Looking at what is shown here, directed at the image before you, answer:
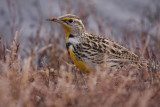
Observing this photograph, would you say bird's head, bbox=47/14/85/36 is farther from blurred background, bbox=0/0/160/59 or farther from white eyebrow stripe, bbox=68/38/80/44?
blurred background, bbox=0/0/160/59

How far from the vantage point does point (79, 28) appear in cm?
362

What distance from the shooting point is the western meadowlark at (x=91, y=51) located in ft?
10.5

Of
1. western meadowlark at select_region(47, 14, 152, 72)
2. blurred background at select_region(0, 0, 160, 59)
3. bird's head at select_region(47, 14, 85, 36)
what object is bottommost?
western meadowlark at select_region(47, 14, 152, 72)

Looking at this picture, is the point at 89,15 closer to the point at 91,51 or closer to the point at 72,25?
the point at 72,25

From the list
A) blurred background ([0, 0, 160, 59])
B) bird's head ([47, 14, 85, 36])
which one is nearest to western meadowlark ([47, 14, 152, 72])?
bird's head ([47, 14, 85, 36])

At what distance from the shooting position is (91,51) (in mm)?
3303

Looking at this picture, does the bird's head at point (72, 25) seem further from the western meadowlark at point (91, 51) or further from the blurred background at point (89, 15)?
the blurred background at point (89, 15)

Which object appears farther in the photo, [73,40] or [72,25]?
[72,25]

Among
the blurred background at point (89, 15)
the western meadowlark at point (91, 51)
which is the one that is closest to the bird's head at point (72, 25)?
the western meadowlark at point (91, 51)

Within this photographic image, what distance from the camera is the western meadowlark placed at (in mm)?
3203

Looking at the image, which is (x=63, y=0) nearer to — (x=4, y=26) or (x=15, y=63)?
(x=4, y=26)

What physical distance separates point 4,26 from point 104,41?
2.49 meters

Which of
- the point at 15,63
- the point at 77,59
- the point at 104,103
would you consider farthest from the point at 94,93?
the point at 77,59

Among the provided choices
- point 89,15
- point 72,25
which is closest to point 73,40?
point 72,25
